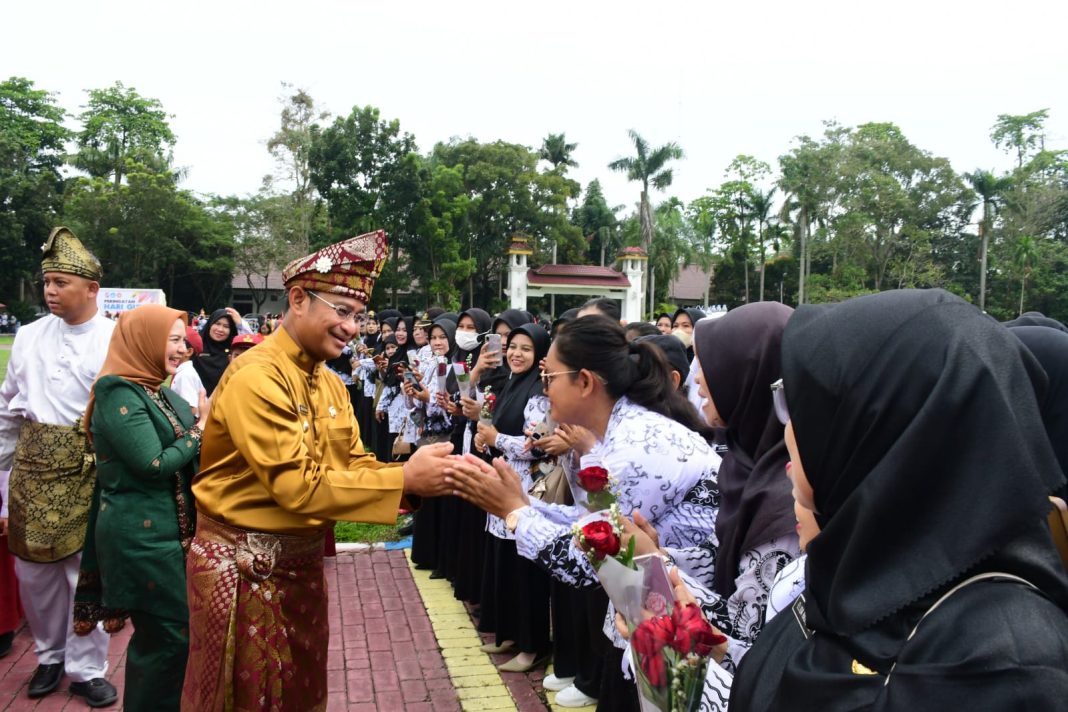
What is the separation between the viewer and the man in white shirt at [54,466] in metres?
4.11

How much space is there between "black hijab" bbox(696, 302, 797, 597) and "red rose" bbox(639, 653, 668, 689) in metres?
0.52

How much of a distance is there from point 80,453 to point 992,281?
177 feet

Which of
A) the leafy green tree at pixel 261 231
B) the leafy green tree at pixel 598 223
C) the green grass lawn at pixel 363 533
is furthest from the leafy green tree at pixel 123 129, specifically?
the green grass lawn at pixel 363 533

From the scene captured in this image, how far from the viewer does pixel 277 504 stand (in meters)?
2.67

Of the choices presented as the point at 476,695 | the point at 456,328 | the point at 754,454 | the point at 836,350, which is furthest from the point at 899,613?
the point at 456,328

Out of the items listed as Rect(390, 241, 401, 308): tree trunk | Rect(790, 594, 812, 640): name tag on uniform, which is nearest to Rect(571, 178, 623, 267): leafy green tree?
Rect(390, 241, 401, 308): tree trunk

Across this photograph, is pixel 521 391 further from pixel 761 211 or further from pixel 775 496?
pixel 761 211

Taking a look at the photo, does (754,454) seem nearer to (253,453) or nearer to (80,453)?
(253,453)

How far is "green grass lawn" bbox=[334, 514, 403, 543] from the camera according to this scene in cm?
706

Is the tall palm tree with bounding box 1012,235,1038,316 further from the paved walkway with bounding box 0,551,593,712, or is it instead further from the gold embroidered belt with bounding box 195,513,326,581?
the gold embroidered belt with bounding box 195,513,326,581

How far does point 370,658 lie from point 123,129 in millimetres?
54943

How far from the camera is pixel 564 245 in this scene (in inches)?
1772

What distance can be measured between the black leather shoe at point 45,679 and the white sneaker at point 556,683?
2.70 metres

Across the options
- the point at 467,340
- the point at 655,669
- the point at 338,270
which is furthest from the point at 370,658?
the point at 655,669
